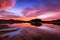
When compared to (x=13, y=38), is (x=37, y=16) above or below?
above

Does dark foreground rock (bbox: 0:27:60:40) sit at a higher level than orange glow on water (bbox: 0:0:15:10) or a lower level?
lower

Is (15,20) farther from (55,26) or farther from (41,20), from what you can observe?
(55,26)

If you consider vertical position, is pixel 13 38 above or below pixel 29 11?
below

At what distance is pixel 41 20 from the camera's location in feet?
5.93

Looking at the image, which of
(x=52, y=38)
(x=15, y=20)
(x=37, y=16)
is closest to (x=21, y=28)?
(x=15, y=20)

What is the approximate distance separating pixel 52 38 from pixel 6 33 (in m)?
0.49

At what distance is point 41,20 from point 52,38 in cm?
23

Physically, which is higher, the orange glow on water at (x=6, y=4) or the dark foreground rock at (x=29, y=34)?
the orange glow on water at (x=6, y=4)

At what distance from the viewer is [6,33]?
1.78 meters

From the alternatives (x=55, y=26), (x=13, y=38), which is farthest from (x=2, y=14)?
(x=55, y=26)

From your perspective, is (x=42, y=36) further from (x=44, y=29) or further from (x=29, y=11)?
(x=29, y=11)

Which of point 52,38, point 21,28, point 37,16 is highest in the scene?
point 37,16

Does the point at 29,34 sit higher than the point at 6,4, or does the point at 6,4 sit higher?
the point at 6,4

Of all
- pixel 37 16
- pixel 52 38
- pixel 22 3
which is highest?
pixel 22 3
